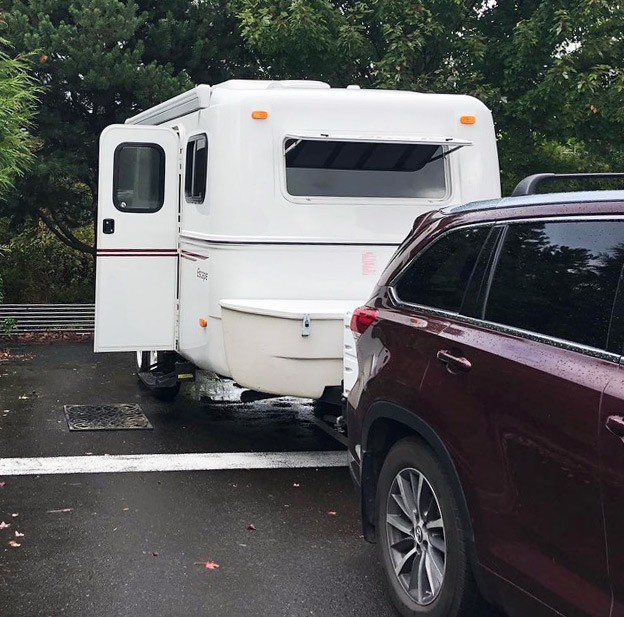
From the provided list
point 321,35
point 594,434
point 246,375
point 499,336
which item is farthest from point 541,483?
point 321,35

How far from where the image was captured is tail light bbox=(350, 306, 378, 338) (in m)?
4.42

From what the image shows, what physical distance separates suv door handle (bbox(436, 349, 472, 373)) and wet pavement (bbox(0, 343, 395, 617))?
133cm

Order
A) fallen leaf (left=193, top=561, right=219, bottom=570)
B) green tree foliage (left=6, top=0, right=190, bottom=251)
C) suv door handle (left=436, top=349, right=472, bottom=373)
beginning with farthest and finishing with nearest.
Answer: green tree foliage (left=6, top=0, right=190, bottom=251), fallen leaf (left=193, top=561, right=219, bottom=570), suv door handle (left=436, top=349, right=472, bottom=373)

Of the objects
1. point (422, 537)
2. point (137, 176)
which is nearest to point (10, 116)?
point (137, 176)

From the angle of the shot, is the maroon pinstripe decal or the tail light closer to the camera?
the tail light

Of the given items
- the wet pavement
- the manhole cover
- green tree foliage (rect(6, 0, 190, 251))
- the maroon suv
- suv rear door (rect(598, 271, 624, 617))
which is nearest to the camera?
suv rear door (rect(598, 271, 624, 617))

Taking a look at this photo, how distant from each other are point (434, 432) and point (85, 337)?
1017 cm

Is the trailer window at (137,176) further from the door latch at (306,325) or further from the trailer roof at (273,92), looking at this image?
the door latch at (306,325)

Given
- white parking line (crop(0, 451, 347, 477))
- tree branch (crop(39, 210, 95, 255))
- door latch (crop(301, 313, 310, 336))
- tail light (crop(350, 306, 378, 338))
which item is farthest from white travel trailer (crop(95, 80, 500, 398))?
tree branch (crop(39, 210, 95, 255))

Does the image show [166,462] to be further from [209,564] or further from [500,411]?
[500,411]

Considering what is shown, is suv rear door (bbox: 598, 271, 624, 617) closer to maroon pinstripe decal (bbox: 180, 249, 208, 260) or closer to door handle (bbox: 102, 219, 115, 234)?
maroon pinstripe decal (bbox: 180, 249, 208, 260)

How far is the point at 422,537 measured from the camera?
3.87 metres

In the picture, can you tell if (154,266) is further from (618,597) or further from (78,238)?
(78,238)

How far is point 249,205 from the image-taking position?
22.3ft
